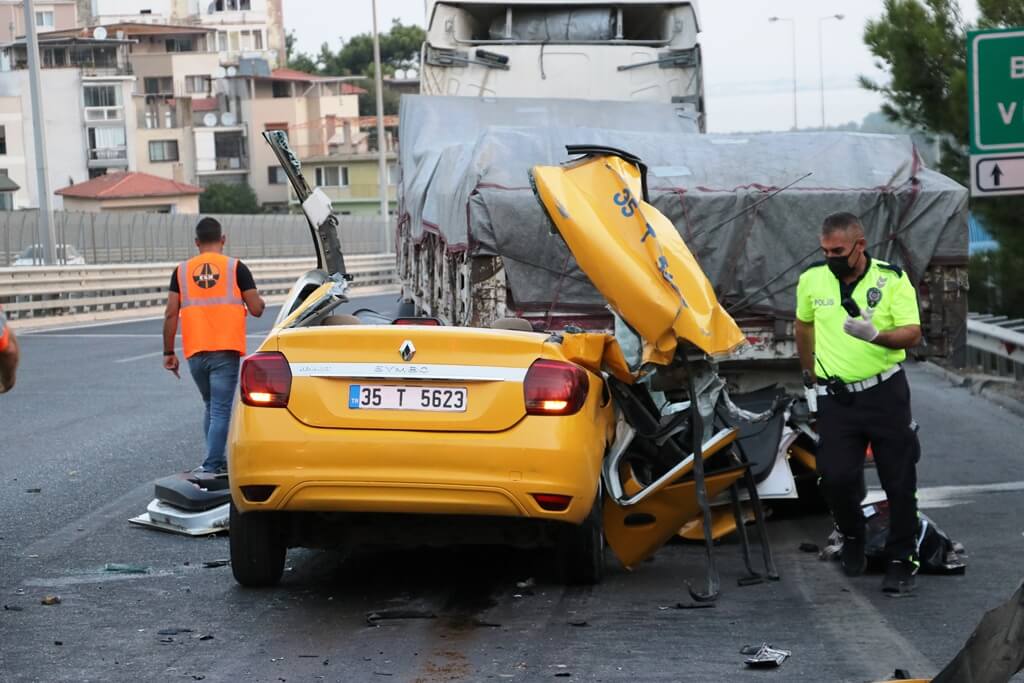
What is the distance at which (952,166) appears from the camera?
63.1 ft

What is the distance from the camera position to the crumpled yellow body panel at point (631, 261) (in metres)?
7.45

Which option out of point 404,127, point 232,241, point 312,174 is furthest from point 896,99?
point 312,174

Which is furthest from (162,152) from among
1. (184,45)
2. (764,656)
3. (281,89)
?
(764,656)

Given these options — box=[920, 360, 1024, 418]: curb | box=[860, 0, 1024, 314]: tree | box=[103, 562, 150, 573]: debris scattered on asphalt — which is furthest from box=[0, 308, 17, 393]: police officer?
box=[860, 0, 1024, 314]: tree

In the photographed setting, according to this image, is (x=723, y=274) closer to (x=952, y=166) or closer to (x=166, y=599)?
(x=166, y=599)

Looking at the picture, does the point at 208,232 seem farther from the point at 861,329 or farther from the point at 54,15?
the point at 54,15

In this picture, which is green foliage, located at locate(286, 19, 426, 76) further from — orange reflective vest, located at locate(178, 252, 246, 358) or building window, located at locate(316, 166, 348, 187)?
orange reflective vest, located at locate(178, 252, 246, 358)

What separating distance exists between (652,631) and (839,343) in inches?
73.4

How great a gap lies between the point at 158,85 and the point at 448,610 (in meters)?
113

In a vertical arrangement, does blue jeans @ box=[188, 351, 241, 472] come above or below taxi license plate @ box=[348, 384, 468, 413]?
below

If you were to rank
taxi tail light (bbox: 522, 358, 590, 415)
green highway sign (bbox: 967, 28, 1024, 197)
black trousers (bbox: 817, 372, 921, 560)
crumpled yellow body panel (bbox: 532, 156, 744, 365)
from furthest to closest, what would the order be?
1. black trousers (bbox: 817, 372, 921, 560)
2. green highway sign (bbox: 967, 28, 1024, 197)
3. crumpled yellow body panel (bbox: 532, 156, 744, 365)
4. taxi tail light (bbox: 522, 358, 590, 415)

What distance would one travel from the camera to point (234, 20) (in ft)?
467

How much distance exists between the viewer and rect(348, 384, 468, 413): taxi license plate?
23.7ft

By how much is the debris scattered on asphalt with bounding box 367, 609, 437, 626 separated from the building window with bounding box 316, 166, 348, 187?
342ft
